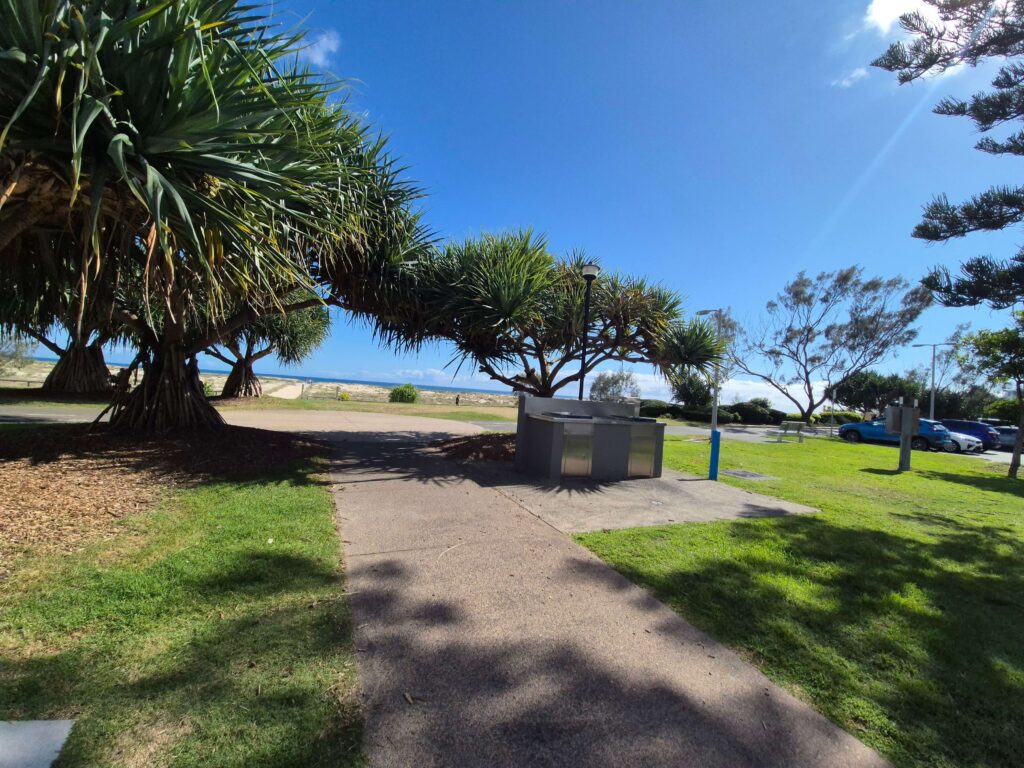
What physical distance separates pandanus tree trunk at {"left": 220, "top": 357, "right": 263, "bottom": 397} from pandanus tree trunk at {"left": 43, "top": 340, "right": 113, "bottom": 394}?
4.64 metres

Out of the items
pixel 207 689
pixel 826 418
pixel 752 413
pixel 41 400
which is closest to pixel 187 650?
pixel 207 689

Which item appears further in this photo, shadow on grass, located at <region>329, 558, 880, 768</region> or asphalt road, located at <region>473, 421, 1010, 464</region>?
asphalt road, located at <region>473, 421, 1010, 464</region>

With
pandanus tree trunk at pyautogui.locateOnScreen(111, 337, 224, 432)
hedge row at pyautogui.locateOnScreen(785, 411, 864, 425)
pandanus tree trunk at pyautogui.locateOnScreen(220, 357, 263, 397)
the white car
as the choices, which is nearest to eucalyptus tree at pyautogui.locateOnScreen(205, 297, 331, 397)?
pandanus tree trunk at pyautogui.locateOnScreen(220, 357, 263, 397)

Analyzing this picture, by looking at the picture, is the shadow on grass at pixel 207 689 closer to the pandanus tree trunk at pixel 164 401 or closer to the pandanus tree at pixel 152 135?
the pandanus tree at pixel 152 135

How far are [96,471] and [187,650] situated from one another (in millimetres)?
5008

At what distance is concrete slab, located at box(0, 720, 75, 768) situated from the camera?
1735 mm

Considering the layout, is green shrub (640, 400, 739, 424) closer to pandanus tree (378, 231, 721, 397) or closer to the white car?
the white car

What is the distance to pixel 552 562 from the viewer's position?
409cm

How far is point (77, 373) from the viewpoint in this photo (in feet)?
67.2

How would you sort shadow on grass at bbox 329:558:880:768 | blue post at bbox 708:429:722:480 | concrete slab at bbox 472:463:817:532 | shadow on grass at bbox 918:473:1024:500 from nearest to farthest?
shadow on grass at bbox 329:558:880:768 → concrete slab at bbox 472:463:817:532 → blue post at bbox 708:429:722:480 → shadow on grass at bbox 918:473:1024:500

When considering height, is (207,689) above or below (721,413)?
below

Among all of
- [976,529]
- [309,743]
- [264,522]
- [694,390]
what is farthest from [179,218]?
[694,390]

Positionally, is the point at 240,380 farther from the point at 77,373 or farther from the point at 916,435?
the point at 916,435

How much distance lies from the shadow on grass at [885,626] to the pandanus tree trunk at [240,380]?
2424cm
